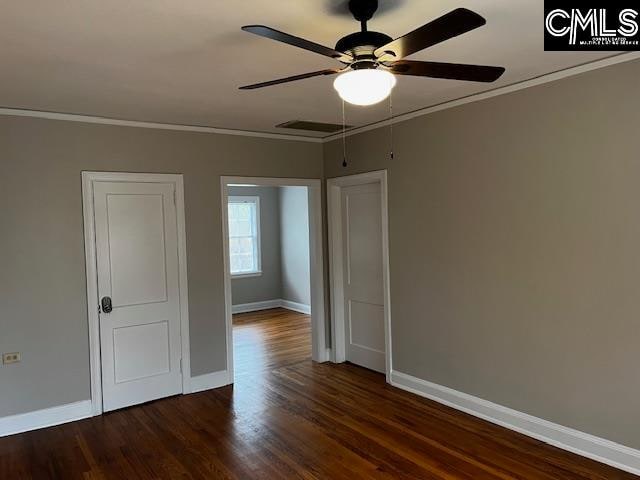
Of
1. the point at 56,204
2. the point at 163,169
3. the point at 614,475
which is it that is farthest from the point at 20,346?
the point at 614,475

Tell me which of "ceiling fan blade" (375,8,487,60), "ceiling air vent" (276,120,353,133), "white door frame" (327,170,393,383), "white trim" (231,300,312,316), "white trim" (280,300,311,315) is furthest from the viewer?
"white trim" (231,300,312,316)

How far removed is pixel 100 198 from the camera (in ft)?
13.8

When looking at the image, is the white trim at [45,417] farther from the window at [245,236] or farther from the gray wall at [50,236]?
the window at [245,236]

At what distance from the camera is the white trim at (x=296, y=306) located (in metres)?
8.47

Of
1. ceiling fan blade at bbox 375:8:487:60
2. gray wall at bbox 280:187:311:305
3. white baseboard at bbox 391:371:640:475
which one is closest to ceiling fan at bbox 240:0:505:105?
ceiling fan blade at bbox 375:8:487:60

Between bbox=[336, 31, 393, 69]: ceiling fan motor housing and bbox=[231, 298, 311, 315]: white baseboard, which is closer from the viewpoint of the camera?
bbox=[336, 31, 393, 69]: ceiling fan motor housing

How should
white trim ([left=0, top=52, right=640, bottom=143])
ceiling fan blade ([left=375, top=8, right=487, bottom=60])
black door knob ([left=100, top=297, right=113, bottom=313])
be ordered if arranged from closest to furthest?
ceiling fan blade ([left=375, top=8, right=487, bottom=60]), white trim ([left=0, top=52, right=640, bottom=143]), black door knob ([left=100, top=297, right=113, bottom=313])

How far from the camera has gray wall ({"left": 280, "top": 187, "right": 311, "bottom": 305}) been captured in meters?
8.51

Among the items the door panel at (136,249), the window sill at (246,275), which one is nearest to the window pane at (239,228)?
the window sill at (246,275)

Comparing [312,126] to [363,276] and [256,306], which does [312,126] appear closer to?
[363,276]

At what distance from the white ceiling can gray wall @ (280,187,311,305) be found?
445 cm

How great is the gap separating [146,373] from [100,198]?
1.65 metres

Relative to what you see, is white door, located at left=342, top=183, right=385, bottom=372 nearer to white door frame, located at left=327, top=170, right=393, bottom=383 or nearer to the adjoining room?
white door frame, located at left=327, top=170, right=393, bottom=383

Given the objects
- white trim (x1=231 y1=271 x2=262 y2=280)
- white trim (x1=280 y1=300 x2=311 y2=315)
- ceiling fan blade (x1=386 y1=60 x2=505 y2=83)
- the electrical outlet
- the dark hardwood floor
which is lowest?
the dark hardwood floor
